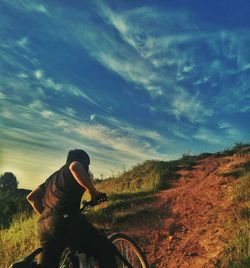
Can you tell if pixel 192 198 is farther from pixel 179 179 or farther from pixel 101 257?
pixel 101 257

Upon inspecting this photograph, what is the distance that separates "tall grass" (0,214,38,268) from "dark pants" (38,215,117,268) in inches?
163

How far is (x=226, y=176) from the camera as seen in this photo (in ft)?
47.8

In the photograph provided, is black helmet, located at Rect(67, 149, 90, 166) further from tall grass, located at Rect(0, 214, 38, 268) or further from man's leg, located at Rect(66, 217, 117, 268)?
tall grass, located at Rect(0, 214, 38, 268)

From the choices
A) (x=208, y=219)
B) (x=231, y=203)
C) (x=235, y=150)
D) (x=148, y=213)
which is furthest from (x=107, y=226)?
(x=235, y=150)

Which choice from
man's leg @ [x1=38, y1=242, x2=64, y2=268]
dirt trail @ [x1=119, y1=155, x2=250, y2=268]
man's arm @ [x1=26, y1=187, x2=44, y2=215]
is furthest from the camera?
dirt trail @ [x1=119, y1=155, x2=250, y2=268]

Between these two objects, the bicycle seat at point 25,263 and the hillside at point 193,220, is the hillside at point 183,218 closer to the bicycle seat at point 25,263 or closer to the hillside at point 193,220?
the hillside at point 193,220

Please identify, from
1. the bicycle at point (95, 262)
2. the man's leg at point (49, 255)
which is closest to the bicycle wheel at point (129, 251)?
the bicycle at point (95, 262)

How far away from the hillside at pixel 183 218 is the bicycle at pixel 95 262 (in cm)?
191

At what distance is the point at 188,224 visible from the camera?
11359 millimetres

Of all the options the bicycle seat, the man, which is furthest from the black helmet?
the bicycle seat

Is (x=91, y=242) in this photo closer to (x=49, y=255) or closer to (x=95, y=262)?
(x=95, y=262)

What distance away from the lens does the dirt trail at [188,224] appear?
9562mm

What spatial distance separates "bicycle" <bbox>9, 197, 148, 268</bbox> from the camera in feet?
17.6

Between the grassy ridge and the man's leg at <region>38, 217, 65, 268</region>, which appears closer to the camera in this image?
the man's leg at <region>38, 217, 65, 268</region>
